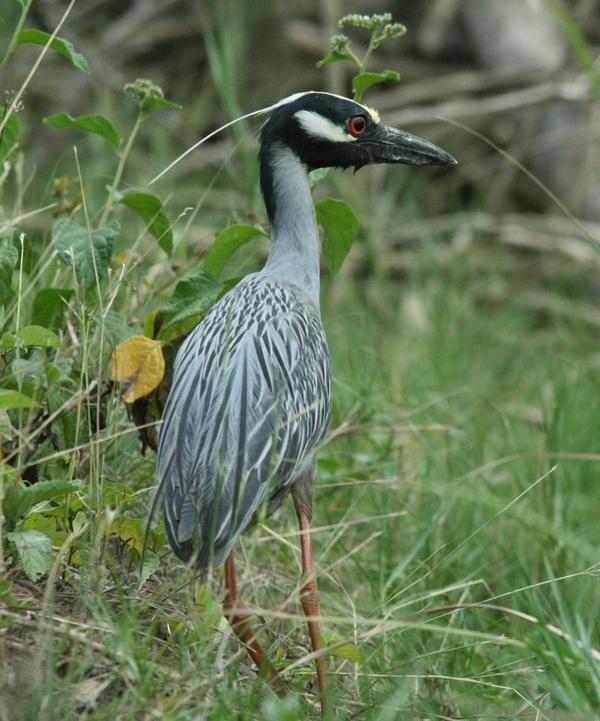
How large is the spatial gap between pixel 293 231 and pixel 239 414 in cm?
70

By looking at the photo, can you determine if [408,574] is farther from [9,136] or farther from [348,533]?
[9,136]

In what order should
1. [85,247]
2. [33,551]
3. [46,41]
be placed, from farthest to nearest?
[85,247] → [46,41] → [33,551]

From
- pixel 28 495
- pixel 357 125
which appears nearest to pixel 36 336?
pixel 28 495

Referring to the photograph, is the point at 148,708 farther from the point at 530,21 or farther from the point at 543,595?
the point at 530,21

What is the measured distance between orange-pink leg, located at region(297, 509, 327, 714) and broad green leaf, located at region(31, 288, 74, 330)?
2.56 ft

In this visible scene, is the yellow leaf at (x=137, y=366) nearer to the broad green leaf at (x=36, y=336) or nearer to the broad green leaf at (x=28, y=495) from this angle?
the broad green leaf at (x=36, y=336)

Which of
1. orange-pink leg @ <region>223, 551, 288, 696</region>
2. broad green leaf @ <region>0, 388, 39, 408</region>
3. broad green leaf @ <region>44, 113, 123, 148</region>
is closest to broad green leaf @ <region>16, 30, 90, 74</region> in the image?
broad green leaf @ <region>44, 113, 123, 148</region>

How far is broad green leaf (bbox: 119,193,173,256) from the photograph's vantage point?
9.82 ft

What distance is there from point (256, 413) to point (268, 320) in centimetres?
31

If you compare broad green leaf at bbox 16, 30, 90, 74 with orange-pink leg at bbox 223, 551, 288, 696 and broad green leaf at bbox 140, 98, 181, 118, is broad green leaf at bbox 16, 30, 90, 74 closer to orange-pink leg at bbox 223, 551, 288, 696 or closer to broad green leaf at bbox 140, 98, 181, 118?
broad green leaf at bbox 140, 98, 181, 118

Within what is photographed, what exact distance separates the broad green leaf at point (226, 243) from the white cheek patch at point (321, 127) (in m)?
0.37

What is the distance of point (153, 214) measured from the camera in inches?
120

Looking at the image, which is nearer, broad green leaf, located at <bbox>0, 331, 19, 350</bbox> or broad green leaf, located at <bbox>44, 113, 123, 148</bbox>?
broad green leaf, located at <bbox>0, 331, 19, 350</bbox>

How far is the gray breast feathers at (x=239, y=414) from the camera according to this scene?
8.49 feet
